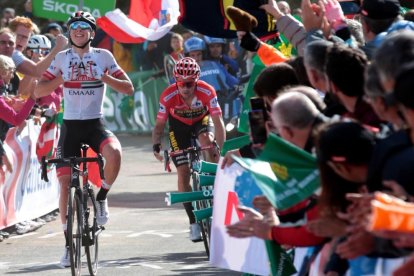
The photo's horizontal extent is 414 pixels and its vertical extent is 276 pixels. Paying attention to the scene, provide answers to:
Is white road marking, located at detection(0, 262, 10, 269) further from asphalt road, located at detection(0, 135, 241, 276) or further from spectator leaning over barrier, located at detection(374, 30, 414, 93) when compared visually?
spectator leaning over barrier, located at detection(374, 30, 414, 93)

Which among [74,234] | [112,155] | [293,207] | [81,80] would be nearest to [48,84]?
[81,80]

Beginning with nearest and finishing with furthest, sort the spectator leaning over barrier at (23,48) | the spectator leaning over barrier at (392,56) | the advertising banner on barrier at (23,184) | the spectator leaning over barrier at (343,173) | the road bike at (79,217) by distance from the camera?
the spectator leaning over barrier at (392,56)
the spectator leaning over barrier at (343,173)
the road bike at (79,217)
the spectator leaning over barrier at (23,48)
the advertising banner on barrier at (23,184)

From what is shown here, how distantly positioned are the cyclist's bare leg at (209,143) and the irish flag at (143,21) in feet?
22.5

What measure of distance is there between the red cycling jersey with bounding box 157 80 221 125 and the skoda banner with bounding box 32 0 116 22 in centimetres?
852

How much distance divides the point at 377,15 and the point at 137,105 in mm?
21315

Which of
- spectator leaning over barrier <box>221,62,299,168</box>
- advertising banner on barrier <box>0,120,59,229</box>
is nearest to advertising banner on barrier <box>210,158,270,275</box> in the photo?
spectator leaning over barrier <box>221,62,299,168</box>

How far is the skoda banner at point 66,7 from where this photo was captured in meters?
21.9

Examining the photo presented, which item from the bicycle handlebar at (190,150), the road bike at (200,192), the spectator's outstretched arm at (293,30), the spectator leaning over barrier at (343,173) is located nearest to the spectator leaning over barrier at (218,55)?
the road bike at (200,192)

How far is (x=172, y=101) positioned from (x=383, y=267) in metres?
8.39

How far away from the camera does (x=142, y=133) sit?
29625 millimetres

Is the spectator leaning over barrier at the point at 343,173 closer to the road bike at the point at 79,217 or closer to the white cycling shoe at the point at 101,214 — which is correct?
the road bike at the point at 79,217

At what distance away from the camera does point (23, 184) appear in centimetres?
1566

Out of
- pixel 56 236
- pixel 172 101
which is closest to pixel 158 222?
pixel 56 236

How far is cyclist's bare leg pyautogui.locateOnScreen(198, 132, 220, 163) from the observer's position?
13.6 meters
